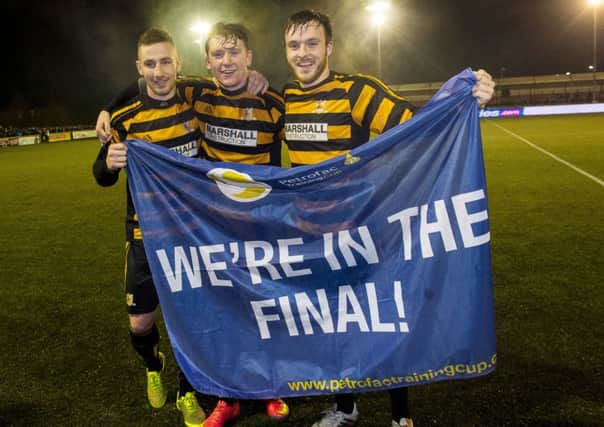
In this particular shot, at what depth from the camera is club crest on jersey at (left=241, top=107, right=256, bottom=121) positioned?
2.99m

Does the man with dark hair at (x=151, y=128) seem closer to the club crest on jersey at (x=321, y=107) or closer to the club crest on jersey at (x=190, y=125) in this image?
the club crest on jersey at (x=190, y=125)

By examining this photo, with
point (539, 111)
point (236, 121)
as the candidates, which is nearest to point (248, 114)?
point (236, 121)

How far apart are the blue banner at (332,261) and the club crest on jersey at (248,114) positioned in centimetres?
52

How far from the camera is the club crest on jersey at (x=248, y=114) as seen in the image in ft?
9.80

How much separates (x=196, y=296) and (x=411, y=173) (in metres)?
1.24

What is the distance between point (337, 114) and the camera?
282 centimetres

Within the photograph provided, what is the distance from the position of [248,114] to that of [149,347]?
60.9 inches

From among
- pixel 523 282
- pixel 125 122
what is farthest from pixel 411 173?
pixel 523 282

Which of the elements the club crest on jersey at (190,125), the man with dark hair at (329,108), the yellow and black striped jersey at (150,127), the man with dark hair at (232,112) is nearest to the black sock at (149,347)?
the man with dark hair at (232,112)

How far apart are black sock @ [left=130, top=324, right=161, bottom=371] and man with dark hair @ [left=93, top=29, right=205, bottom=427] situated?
128mm

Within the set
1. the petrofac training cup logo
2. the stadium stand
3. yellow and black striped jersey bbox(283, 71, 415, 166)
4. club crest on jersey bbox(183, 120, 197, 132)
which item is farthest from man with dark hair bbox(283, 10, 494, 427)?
the stadium stand

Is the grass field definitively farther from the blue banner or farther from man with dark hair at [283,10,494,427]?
the blue banner

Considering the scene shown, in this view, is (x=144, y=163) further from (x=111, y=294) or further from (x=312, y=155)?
(x=111, y=294)

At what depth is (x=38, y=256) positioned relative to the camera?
6.59 meters
